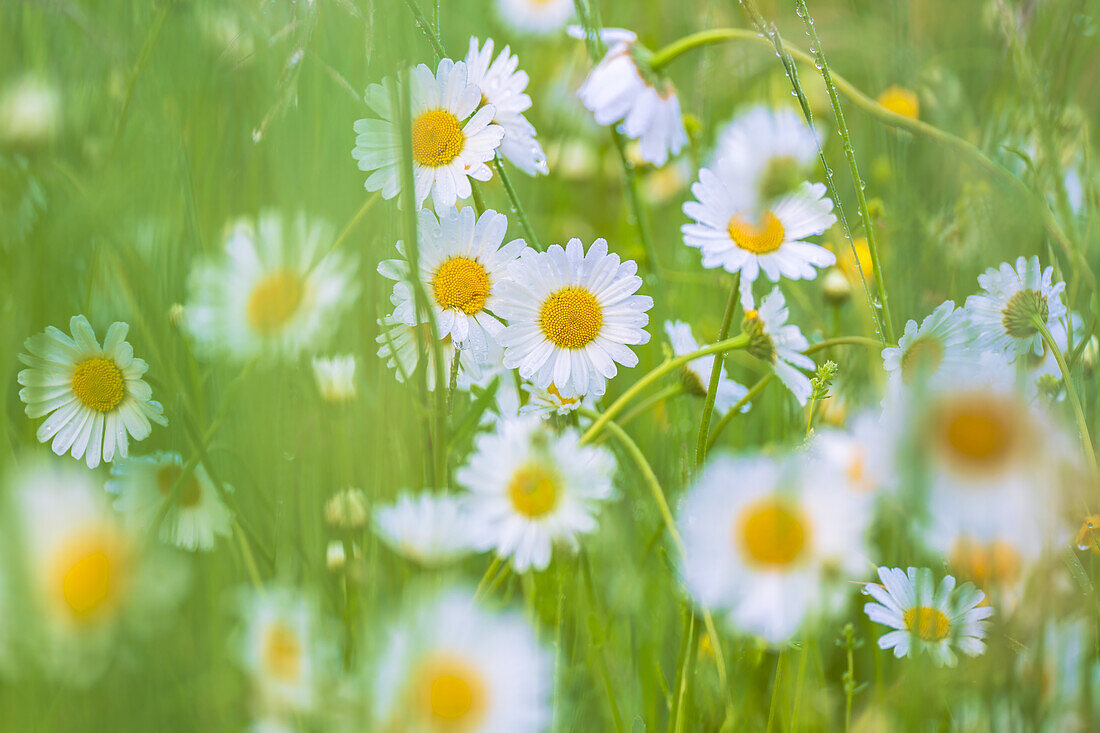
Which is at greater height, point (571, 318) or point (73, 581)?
point (571, 318)

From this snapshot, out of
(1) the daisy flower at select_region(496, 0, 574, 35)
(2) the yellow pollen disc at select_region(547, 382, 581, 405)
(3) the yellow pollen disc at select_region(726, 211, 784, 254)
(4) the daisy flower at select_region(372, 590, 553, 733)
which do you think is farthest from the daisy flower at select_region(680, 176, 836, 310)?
(1) the daisy flower at select_region(496, 0, 574, 35)

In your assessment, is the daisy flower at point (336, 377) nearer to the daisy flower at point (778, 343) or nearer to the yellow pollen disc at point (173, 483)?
the yellow pollen disc at point (173, 483)

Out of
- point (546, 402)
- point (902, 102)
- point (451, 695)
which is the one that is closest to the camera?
point (451, 695)

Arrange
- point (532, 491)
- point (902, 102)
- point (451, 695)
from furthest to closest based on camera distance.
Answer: point (902, 102) < point (532, 491) < point (451, 695)

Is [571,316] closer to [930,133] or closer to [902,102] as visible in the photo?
[930,133]

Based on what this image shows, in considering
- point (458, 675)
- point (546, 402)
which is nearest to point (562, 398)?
point (546, 402)

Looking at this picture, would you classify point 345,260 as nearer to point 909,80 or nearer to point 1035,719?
point 1035,719

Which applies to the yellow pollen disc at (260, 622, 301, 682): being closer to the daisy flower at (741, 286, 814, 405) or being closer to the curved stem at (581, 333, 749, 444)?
the curved stem at (581, 333, 749, 444)
